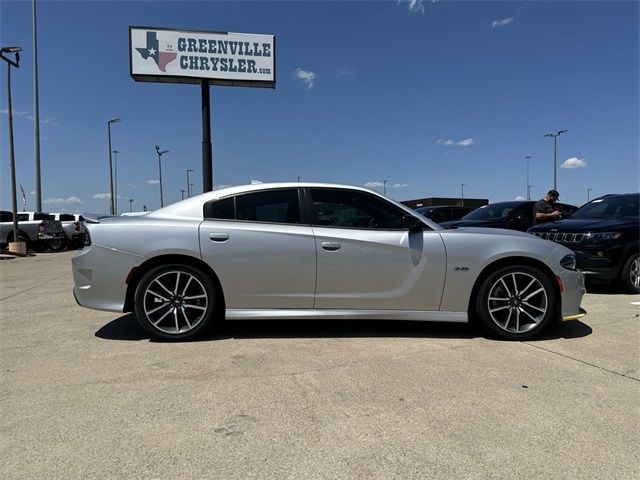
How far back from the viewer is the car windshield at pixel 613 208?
7.32 metres

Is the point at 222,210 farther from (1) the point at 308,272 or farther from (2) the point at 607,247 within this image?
(2) the point at 607,247

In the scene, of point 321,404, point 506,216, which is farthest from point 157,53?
point 321,404

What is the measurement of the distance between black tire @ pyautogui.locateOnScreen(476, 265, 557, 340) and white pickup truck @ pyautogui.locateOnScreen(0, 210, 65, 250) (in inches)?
719

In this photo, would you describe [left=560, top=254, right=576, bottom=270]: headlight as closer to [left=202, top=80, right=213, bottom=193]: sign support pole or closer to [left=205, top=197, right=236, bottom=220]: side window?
[left=205, top=197, right=236, bottom=220]: side window

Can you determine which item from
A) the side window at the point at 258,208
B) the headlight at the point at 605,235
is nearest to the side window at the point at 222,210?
the side window at the point at 258,208

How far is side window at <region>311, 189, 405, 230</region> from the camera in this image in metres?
4.23

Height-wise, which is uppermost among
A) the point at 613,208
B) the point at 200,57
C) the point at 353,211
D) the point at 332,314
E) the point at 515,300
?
the point at 200,57

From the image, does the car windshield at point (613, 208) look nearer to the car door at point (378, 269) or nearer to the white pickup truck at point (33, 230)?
the car door at point (378, 269)

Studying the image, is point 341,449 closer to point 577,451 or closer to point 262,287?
point 577,451

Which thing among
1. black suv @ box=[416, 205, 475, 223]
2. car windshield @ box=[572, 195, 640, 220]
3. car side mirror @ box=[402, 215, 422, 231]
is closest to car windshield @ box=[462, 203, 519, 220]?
car windshield @ box=[572, 195, 640, 220]

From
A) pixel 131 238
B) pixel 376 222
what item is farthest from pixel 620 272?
pixel 131 238

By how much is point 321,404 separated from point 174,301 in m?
1.94

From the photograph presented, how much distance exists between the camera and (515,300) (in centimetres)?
417

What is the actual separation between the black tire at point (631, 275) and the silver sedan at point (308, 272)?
302 cm
